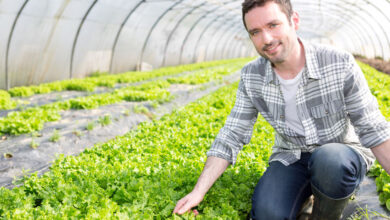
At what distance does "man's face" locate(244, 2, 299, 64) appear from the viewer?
2.45m

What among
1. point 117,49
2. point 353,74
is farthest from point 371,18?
point 353,74

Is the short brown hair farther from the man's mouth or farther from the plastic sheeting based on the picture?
the plastic sheeting

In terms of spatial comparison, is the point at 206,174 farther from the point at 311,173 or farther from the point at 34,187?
the point at 34,187

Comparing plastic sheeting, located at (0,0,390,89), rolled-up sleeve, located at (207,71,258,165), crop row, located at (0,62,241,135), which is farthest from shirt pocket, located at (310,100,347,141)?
plastic sheeting, located at (0,0,390,89)

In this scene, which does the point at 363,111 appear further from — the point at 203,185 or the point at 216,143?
the point at 203,185

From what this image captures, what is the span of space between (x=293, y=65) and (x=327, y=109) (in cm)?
42

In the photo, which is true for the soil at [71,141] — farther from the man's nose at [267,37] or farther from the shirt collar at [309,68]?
the man's nose at [267,37]

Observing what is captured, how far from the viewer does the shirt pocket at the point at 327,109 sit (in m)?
2.68

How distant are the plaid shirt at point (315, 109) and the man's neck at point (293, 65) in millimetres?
49

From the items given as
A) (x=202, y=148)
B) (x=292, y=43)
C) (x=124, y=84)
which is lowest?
(x=124, y=84)

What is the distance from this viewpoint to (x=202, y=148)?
14.5 ft

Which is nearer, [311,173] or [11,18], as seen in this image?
[311,173]

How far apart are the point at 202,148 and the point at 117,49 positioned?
11114 millimetres

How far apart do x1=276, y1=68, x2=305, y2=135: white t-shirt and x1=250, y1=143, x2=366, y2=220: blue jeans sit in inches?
10.5
